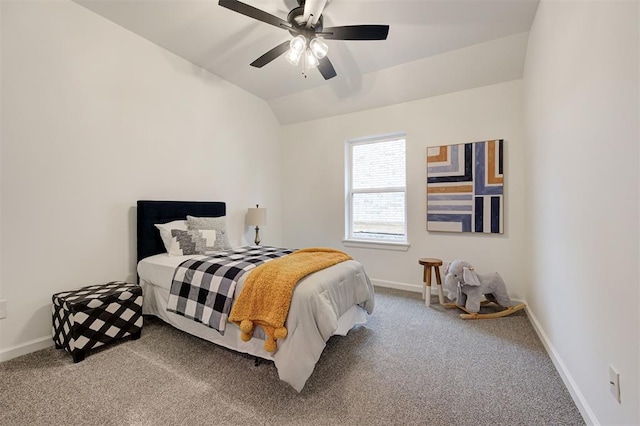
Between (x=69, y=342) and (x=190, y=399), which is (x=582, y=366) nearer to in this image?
(x=190, y=399)

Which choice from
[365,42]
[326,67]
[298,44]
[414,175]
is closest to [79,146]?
[298,44]

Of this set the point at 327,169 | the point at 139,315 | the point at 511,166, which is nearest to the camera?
the point at 139,315

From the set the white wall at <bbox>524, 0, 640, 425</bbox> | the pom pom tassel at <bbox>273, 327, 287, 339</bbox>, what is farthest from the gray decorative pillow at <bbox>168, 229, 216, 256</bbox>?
the white wall at <bbox>524, 0, 640, 425</bbox>

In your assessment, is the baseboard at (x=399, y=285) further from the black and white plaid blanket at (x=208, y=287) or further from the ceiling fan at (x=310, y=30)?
the ceiling fan at (x=310, y=30)

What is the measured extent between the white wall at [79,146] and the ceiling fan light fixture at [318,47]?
6.05ft

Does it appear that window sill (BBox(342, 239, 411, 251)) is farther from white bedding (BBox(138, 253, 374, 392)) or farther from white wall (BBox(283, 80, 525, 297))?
white bedding (BBox(138, 253, 374, 392))

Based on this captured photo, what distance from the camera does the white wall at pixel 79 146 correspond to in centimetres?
195

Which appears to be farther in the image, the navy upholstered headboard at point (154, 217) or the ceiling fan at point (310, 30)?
the navy upholstered headboard at point (154, 217)

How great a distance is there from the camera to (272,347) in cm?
161

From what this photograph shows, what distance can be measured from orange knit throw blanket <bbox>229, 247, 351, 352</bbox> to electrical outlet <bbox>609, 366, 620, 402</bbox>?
1548 millimetres

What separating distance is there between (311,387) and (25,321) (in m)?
2.27

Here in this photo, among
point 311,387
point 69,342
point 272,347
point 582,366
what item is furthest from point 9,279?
point 582,366

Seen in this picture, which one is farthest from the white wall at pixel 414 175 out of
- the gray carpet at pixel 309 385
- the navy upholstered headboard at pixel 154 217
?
the navy upholstered headboard at pixel 154 217

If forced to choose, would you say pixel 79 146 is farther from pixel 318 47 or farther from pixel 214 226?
pixel 318 47
